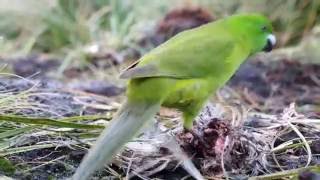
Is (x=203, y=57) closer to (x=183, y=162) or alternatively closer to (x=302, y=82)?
(x=183, y=162)

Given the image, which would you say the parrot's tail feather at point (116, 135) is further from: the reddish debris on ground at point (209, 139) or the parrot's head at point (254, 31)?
the parrot's head at point (254, 31)

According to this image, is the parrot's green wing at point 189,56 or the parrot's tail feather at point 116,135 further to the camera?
the parrot's green wing at point 189,56

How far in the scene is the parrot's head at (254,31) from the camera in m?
3.06

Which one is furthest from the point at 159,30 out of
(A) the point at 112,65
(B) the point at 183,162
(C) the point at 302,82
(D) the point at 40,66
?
(B) the point at 183,162

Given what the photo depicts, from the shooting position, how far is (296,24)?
6.56m

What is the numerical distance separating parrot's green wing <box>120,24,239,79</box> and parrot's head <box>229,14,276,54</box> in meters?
0.10

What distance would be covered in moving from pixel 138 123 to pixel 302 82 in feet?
10.8

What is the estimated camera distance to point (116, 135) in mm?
2502

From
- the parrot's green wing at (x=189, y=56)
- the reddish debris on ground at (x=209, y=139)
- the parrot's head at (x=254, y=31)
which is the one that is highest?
the parrot's head at (x=254, y=31)

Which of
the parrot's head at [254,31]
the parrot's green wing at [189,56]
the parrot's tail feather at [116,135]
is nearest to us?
the parrot's tail feather at [116,135]

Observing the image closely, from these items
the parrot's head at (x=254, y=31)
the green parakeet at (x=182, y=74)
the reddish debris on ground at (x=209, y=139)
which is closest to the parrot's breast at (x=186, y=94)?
the green parakeet at (x=182, y=74)

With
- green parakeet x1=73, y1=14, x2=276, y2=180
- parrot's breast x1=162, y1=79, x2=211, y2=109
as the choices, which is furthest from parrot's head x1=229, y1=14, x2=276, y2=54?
parrot's breast x1=162, y1=79, x2=211, y2=109

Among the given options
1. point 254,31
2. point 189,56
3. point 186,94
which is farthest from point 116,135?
point 254,31

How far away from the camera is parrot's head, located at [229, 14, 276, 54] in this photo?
10.0 feet
